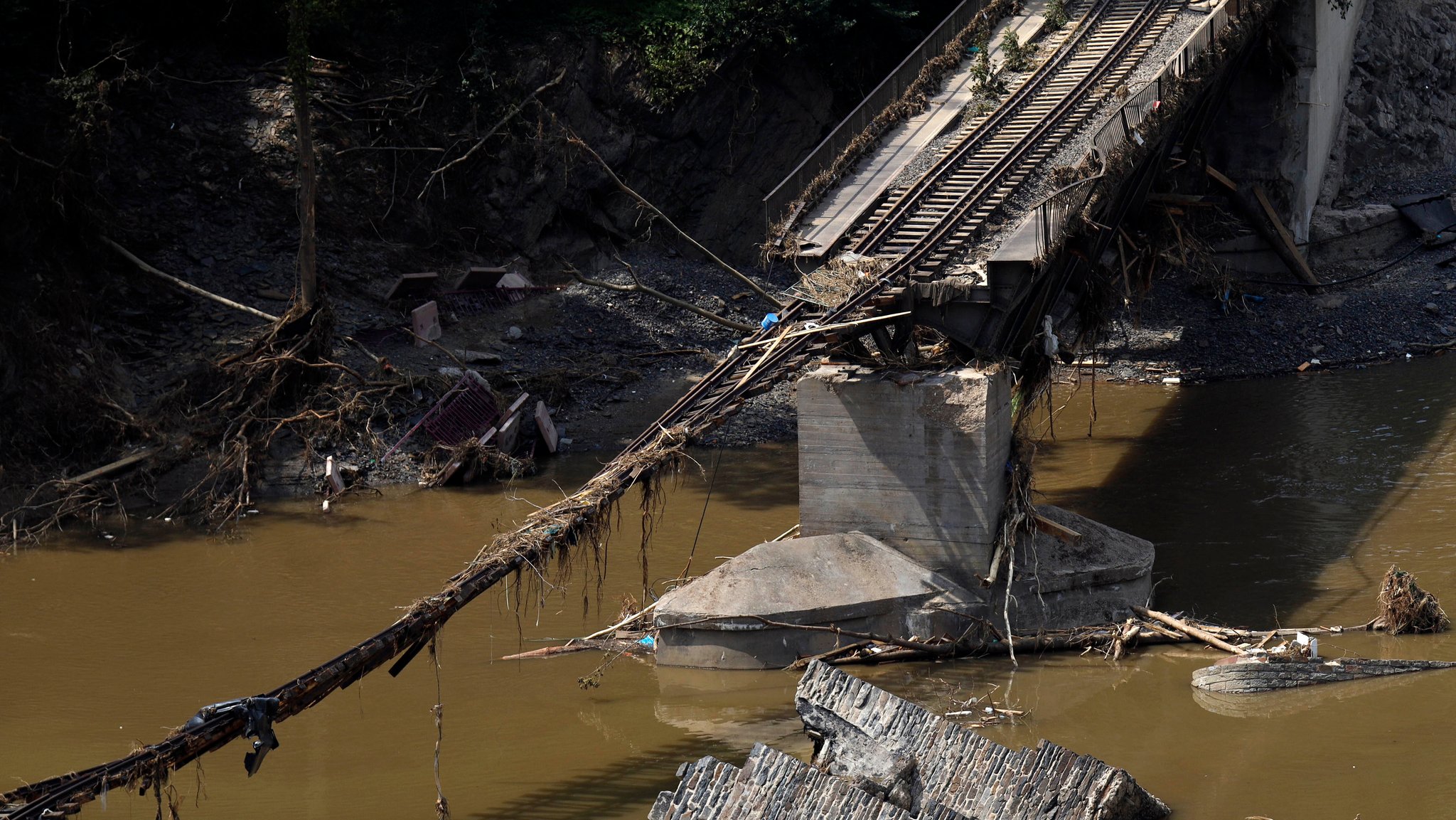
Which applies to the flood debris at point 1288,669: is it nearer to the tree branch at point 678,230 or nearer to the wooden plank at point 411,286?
the tree branch at point 678,230

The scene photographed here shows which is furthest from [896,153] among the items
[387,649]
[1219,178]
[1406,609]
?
[387,649]

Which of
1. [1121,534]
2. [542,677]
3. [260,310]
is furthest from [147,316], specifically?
[1121,534]

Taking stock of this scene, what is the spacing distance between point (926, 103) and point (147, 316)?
12.7 m

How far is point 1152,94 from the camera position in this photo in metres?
17.2

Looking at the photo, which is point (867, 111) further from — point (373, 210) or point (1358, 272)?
point (1358, 272)

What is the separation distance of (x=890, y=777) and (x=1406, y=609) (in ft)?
23.6

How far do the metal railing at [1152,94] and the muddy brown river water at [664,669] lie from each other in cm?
479

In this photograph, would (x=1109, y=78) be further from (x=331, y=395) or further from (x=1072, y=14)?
(x=331, y=395)

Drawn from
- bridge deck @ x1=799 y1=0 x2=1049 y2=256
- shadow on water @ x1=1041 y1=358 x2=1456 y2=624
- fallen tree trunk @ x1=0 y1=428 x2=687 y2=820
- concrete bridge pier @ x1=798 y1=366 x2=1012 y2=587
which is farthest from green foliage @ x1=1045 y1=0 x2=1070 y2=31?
fallen tree trunk @ x1=0 y1=428 x2=687 y2=820

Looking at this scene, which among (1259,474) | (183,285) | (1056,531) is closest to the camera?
(1056,531)

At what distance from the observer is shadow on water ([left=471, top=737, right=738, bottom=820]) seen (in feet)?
34.8

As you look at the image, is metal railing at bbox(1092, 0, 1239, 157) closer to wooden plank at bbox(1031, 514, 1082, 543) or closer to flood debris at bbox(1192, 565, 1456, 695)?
wooden plank at bbox(1031, 514, 1082, 543)

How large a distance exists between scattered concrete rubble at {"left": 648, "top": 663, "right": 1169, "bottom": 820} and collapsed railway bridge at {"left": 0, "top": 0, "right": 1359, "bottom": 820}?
2853 mm

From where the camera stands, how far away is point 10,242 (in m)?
21.0
